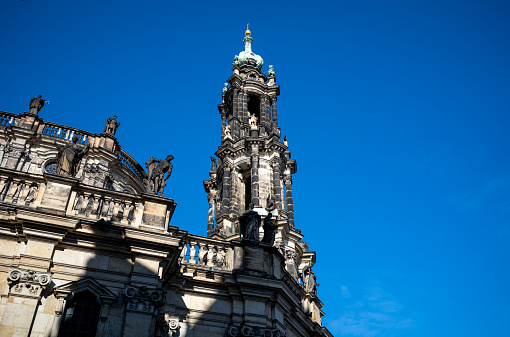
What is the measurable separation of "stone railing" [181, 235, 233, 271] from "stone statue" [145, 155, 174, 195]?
1977mm

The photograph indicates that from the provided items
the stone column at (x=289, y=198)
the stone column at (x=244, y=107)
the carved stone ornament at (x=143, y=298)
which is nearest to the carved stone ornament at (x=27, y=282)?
the carved stone ornament at (x=143, y=298)

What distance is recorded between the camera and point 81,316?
476 inches

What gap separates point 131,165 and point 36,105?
17.0ft

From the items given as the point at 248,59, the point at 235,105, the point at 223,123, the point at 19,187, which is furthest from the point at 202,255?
the point at 248,59

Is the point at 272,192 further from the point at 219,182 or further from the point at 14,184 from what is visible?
the point at 14,184

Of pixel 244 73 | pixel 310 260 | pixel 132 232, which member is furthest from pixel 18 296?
pixel 244 73

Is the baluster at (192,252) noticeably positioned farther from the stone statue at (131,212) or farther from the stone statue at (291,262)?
the stone statue at (291,262)

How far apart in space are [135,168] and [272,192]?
27.1ft

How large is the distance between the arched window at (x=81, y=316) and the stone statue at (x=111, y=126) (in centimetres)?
1346

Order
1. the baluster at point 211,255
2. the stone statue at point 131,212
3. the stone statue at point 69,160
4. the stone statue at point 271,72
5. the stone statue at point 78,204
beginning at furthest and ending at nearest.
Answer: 1. the stone statue at point 271,72
2. the baluster at point 211,255
3. the stone statue at point 69,160
4. the stone statue at point 131,212
5. the stone statue at point 78,204

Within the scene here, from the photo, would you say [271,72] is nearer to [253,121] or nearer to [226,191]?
[253,121]

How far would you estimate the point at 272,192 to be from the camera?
29969mm

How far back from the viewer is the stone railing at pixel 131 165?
25.1 metres

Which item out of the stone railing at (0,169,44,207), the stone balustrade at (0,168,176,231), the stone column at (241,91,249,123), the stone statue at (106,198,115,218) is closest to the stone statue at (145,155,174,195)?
the stone balustrade at (0,168,176,231)
